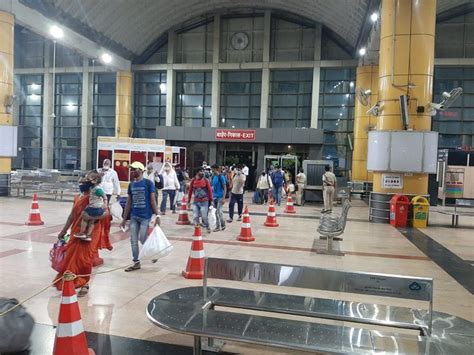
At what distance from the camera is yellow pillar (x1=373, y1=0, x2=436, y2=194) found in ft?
39.0

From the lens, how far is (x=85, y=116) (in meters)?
29.8

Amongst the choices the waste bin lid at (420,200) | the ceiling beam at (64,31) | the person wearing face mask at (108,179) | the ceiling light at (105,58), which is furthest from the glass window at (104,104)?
the waste bin lid at (420,200)

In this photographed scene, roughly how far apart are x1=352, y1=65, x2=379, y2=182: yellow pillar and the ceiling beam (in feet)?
51.1

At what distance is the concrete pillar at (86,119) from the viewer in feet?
97.0

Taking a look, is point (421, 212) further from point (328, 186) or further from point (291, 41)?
point (291, 41)

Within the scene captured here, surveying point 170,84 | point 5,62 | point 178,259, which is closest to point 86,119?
point 170,84

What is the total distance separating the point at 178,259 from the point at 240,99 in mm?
22202

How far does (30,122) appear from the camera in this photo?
3142 centimetres

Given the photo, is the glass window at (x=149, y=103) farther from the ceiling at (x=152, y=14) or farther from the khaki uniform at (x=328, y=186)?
the khaki uniform at (x=328, y=186)

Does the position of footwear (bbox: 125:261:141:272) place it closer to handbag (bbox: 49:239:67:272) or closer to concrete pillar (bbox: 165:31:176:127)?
handbag (bbox: 49:239:67:272)

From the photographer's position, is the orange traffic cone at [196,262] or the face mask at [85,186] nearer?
the face mask at [85,186]

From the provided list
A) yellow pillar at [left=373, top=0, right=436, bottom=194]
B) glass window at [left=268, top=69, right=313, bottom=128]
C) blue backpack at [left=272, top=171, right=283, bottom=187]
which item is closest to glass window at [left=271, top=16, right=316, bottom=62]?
glass window at [left=268, top=69, right=313, bottom=128]

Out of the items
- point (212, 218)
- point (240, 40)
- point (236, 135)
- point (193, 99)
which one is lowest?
point (212, 218)

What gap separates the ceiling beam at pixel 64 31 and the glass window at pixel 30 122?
842 cm
